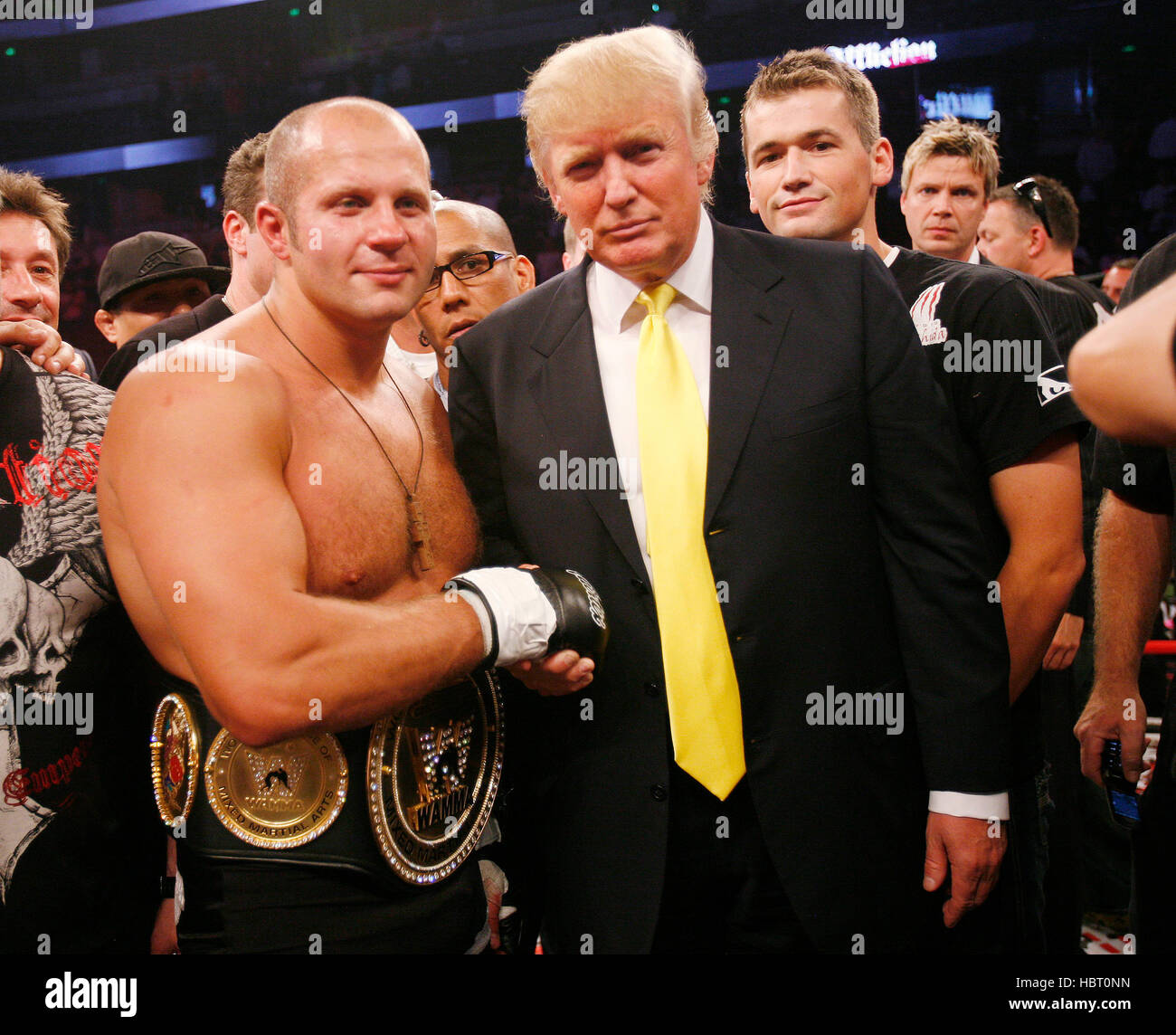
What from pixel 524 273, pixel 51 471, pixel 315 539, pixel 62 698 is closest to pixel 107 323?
pixel 524 273

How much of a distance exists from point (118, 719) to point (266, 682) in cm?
60

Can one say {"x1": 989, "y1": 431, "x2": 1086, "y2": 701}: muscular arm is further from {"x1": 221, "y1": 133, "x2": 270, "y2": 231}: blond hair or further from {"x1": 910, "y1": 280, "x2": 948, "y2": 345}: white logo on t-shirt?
{"x1": 221, "y1": 133, "x2": 270, "y2": 231}: blond hair

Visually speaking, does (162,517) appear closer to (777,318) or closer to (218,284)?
(777,318)

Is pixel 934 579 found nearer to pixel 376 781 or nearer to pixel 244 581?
pixel 376 781

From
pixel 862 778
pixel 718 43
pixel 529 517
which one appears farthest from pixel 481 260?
pixel 718 43

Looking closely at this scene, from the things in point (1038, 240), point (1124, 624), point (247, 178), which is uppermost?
point (1038, 240)

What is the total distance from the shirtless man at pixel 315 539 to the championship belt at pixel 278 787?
1cm

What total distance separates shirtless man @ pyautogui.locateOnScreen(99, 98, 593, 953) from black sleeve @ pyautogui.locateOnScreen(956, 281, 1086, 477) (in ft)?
2.94

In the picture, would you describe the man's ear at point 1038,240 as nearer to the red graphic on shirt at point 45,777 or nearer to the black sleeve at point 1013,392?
the black sleeve at point 1013,392

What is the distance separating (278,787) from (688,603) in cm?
62

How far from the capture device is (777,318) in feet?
4.68

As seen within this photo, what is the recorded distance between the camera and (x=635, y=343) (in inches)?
58.3

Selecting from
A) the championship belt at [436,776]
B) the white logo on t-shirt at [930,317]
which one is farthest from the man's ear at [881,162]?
the championship belt at [436,776]

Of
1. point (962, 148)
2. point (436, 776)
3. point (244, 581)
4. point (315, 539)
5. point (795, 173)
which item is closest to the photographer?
point (244, 581)
